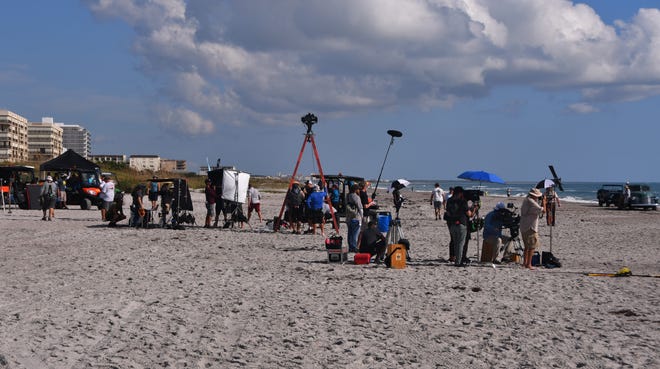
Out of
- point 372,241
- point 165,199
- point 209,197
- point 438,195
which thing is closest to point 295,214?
Result: point 209,197

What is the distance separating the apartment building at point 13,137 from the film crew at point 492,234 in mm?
97255

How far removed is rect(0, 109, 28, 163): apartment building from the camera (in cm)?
10300

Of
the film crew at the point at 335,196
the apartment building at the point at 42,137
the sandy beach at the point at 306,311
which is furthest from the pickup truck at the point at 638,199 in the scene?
the apartment building at the point at 42,137

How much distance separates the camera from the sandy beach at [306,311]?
6.83m

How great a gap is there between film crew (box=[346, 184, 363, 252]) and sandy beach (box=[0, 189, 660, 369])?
100 cm

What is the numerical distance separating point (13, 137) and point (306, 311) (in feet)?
371

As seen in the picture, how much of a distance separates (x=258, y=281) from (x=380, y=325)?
364 cm

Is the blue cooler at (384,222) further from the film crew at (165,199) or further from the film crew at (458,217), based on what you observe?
the film crew at (165,199)

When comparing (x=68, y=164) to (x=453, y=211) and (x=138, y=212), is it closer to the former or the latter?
(x=138, y=212)

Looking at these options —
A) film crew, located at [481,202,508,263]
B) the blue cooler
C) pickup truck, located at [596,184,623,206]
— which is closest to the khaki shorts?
film crew, located at [481,202,508,263]

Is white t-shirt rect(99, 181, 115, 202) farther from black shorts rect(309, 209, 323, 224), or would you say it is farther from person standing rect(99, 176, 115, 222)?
black shorts rect(309, 209, 323, 224)

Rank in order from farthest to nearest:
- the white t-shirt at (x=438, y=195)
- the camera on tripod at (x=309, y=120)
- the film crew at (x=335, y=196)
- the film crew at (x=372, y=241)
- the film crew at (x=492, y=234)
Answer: the white t-shirt at (x=438, y=195), the film crew at (x=335, y=196), the camera on tripod at (x=309, y=120), the film crew at (x=372, y=241), the film crew at (x=492, y=234)

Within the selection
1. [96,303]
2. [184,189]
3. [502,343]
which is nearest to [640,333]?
[502,343]

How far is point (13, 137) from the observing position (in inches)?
4328
